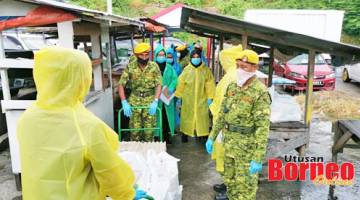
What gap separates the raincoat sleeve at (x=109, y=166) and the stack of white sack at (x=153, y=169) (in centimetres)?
125

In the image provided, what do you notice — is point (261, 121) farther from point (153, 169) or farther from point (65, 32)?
point (65, 32)

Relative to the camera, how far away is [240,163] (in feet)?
11.6

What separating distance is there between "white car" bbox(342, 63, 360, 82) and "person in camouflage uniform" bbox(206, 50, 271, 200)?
470 inches

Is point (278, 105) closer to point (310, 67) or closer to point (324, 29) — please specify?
point (310, 67)

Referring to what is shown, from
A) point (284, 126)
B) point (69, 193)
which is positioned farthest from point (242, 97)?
point (69, 193)

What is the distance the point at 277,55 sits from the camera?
6.65 meters

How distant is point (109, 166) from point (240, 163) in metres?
2.05

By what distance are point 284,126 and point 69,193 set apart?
3.80 m

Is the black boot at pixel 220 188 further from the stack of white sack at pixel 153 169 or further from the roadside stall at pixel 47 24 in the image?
the roadside stall at pixel 47 24

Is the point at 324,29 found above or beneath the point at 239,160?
above

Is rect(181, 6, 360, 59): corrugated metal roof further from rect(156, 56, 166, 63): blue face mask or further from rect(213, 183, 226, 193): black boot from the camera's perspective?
rect(213, 183, 226, 193): black boot

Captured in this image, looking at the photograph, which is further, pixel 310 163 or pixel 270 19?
pixel 270 19

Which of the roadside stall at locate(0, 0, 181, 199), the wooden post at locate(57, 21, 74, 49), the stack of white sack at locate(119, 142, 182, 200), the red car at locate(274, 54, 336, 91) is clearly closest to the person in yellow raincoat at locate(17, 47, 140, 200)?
the stack of white sack at locate(119, 142, 182, 200)

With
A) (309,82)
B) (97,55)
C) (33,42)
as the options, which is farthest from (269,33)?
(33,42)
